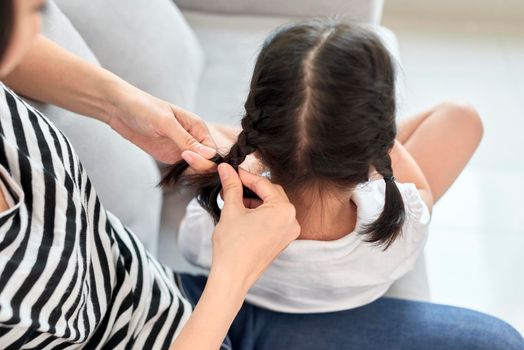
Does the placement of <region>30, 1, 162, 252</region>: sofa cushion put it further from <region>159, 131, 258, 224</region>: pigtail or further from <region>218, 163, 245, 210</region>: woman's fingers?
<region>218, 163, 245, 210</region>: woman's fingers

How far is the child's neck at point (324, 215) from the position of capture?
0.90 metres

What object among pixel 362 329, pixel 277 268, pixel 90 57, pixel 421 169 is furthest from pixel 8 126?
pixel 421 169

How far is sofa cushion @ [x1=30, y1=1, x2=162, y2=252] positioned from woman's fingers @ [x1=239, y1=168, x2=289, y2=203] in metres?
0.31

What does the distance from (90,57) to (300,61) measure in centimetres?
50

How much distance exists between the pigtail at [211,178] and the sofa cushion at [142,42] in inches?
13.9

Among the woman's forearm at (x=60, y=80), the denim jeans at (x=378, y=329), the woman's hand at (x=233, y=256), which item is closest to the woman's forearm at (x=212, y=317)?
the woman's hand at (x=233, y=256)

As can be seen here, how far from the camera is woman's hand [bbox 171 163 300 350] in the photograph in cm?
75

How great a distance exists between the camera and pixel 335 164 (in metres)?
0.80

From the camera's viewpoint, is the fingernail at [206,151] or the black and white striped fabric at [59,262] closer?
the black and white striped fabric at [59,262]

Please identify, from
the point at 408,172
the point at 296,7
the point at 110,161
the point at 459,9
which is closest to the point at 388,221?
the point at 408,172

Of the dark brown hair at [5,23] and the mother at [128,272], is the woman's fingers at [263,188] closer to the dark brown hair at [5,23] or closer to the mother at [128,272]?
Result: the mother at [128,272]

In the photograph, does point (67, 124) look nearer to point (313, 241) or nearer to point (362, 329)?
point (313, 241)

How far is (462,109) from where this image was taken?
1.27m

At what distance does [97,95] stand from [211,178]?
0.76ft
